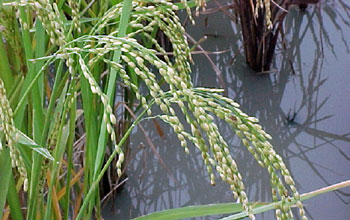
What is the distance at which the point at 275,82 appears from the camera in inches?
59.9

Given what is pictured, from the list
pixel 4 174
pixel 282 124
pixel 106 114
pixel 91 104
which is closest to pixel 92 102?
pixel 91 104

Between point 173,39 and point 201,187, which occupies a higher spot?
point 173,39

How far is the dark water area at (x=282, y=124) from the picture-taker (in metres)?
1.24

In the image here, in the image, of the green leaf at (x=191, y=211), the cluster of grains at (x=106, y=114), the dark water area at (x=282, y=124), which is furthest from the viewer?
the dark water area at (x=282, y=124)

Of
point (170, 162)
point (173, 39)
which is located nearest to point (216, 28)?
point (170, 162)

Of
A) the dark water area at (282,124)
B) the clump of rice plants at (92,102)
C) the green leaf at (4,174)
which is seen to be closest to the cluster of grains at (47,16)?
the clump of rice plants at (92,102)

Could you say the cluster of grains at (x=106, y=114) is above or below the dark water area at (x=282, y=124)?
above

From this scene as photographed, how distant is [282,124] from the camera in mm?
1411

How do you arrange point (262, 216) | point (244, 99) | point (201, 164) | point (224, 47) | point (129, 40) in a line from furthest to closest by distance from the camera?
point (224, 47)
point (244, 99)
point (201, 164)
point (262, 216)
point (129, 40)

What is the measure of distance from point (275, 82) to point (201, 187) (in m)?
0.41

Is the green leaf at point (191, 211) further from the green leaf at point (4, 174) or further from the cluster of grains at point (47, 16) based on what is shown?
the cluster of grains at point (47, 16)

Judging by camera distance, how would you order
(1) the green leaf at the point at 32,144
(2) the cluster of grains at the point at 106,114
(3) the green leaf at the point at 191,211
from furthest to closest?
1. (3) the green leaf at the point at 191,211
2. (1) the green leaf at the point at 32,144
3. (2) the cluster of grains at the point at 106,114

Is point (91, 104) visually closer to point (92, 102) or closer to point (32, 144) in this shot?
point (92, 102)

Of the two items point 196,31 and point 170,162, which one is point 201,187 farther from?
point 196,31
